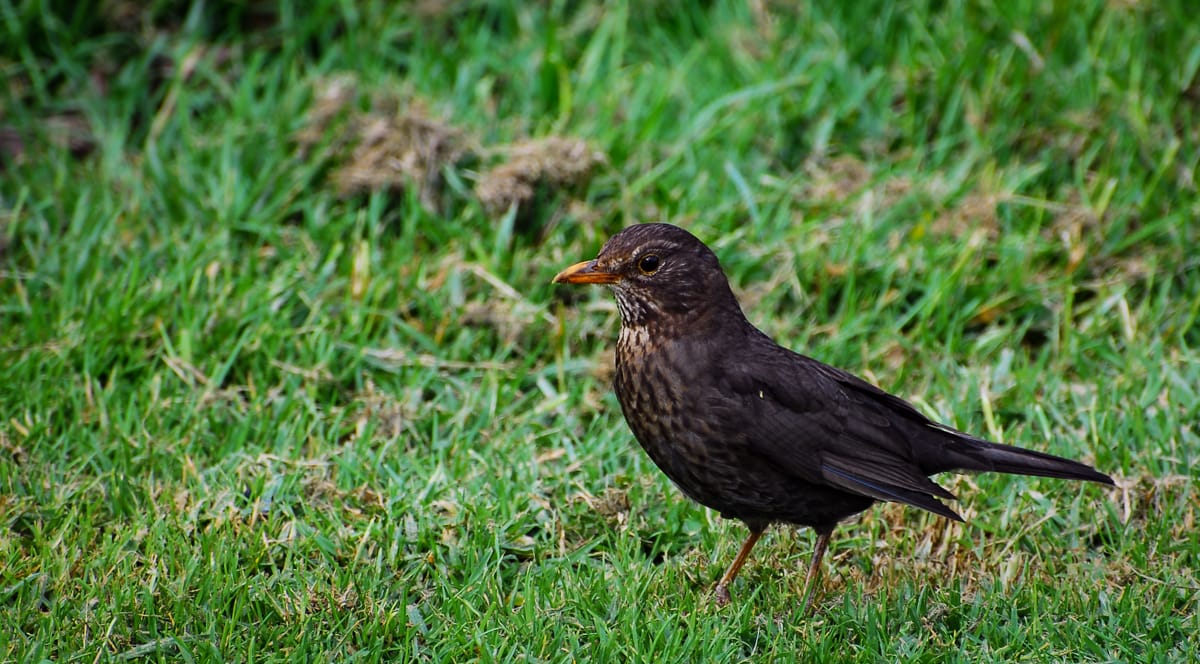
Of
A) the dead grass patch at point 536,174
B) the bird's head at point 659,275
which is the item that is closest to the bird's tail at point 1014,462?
the bird's head at point 659,275

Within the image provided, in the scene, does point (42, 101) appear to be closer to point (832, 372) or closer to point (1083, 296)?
point (832, 372)

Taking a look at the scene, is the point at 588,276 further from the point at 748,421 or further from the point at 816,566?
the point at 816,566

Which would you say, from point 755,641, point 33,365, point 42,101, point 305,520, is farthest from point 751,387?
point 42,101

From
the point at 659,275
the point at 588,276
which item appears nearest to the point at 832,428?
the point at 659,275

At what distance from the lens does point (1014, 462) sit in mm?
4609

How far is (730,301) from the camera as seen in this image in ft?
16.1

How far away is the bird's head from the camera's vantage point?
15.8 ft

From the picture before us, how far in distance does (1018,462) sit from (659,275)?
1.32 m

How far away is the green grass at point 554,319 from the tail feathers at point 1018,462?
40cm

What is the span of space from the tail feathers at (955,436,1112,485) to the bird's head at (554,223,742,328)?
945 millimetres

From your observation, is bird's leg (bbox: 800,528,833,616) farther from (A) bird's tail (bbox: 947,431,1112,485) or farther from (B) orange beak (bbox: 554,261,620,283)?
(B) orange beak (bbox: 554,261,620,283)

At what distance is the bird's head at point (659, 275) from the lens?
15.8ft

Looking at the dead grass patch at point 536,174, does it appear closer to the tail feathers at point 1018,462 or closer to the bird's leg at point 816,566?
the bird's leg at point 816,566

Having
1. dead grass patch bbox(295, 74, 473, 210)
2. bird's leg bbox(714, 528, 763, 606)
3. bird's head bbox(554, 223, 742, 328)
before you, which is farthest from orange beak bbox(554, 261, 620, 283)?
dead grass patch bbox(295, 74, 473, 210)
